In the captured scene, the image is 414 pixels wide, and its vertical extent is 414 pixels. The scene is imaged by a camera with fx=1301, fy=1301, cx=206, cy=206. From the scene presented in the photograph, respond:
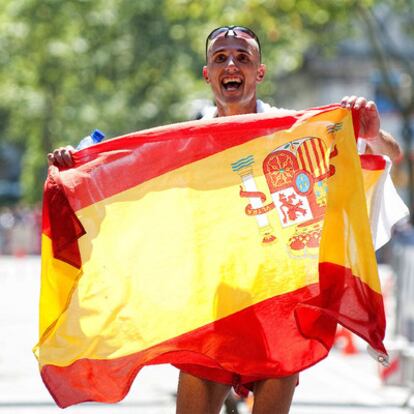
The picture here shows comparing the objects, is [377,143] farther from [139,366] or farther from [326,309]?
[139,366]

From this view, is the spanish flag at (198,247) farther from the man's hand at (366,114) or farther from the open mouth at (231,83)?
the open mouth at (231,83)

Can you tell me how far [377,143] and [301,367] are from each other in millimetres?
1079

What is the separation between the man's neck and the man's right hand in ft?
2.06

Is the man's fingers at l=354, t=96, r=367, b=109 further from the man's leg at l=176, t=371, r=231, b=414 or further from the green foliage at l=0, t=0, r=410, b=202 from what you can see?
the green foliage at l=0, t=0, r=410, b=202

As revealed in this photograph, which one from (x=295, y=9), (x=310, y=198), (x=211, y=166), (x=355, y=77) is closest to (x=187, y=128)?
(x=211, y=166)

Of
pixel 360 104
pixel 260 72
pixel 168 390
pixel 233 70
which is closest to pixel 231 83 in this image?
pixel 233 70

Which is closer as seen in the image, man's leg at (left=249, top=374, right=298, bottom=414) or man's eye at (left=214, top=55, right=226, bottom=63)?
man's leg at (left=249, top=374, right=298, bottom=414)

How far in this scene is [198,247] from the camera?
492cm

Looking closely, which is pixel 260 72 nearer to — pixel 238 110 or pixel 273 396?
pixel 238 110

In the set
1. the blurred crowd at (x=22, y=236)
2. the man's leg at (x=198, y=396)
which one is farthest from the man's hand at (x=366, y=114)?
the blurred crowd at (x=22, y=236)

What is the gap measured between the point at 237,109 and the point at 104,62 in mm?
30257

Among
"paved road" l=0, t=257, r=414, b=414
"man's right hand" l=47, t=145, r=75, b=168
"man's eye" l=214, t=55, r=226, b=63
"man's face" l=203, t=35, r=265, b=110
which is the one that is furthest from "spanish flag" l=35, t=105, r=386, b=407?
"paved road" l=0, t=257, r=414, b=414

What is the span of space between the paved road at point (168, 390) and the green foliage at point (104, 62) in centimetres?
1261

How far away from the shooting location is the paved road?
31.9 ft
